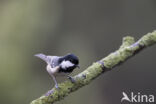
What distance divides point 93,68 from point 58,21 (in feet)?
11.8

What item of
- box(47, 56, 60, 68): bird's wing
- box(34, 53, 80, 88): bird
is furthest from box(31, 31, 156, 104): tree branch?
box(47, 56, 60, 68): bird's wing

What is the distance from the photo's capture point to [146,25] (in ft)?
18.3

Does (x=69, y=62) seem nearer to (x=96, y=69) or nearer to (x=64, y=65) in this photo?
(x=64, y=65)

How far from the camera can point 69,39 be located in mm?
6121

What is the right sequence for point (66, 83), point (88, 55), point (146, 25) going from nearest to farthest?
1. point (66, 83)
2. point (146, 25)
3. point (88, 55)

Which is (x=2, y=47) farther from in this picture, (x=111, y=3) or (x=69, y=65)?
(x=69, y=65)

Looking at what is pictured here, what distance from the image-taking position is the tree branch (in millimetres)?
2420

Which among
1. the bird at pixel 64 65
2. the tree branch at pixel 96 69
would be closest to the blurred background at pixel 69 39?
the tree branch at pixel 96 69

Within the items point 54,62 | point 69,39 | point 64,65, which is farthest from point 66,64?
point 69,39

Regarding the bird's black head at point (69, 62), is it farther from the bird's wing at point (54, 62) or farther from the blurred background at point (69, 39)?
the blurred background at point (69, 39)

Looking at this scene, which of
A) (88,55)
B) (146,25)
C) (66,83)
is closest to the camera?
(66,83)

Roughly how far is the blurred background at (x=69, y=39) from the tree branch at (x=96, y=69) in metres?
2.83

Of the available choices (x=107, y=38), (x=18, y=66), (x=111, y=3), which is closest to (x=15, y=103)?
(x=18, y=66)

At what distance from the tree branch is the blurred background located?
2826 mm
